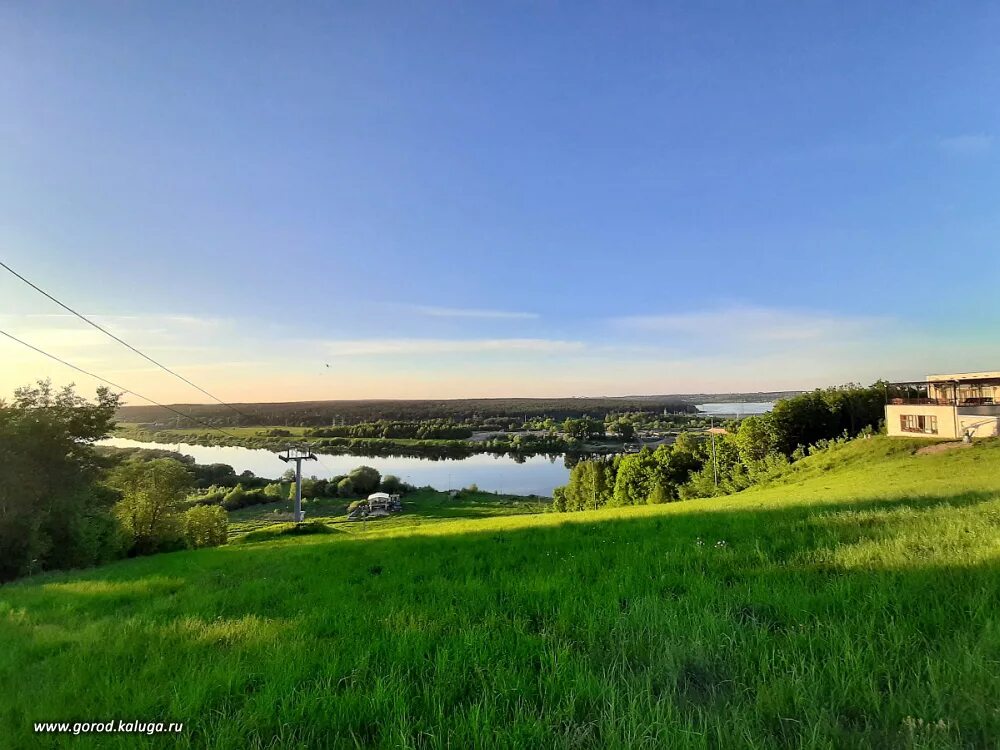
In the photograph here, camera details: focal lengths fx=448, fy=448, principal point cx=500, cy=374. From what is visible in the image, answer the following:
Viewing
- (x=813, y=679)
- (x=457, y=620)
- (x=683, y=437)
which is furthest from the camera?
(x=683, y=437)

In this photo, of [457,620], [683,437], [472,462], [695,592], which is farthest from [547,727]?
[472,462]

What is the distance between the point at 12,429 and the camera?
70.4 feet

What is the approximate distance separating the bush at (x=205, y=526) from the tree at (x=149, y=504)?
7.18 ft

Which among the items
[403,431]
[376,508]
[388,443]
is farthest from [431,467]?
[376,508]

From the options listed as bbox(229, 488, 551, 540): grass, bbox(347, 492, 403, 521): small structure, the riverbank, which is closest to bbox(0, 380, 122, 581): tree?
bbox(229, 488, 551, 540): grass

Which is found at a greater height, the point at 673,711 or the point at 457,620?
the point at 673,711

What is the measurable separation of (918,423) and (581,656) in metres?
50.3

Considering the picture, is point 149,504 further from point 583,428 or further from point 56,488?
point 583,428

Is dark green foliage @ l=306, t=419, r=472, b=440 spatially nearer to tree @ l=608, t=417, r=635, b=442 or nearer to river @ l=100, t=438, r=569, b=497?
river @ l=100, t=438, r=569, b=497

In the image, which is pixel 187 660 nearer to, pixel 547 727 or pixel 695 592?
pixel 547 727

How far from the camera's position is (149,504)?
103 ft

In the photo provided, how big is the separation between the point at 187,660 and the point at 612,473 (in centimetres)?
7032

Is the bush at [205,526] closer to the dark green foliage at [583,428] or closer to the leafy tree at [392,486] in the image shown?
the leafy tree at [392,486]

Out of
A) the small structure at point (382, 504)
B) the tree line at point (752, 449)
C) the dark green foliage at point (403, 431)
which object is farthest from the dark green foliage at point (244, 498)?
the dark green foliage at point (403, 431)
